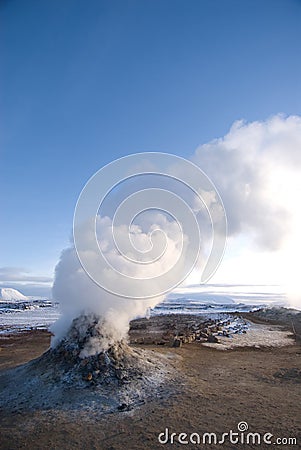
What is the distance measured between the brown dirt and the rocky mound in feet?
2.47

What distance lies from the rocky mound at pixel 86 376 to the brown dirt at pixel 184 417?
29.7 inches

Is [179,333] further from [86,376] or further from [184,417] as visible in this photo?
[184,417]

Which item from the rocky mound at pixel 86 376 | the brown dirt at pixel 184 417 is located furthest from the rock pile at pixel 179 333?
the rocky mound at pixel 86 376

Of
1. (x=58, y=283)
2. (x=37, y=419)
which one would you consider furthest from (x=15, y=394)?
(x=58, y=283)

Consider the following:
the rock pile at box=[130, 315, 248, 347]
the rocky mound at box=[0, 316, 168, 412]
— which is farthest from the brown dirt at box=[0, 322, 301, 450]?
the rock pile at box=[130, 315, 248, 347]

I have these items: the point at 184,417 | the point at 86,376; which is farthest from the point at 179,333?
the point at 184,417

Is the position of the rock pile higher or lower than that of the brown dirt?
higher

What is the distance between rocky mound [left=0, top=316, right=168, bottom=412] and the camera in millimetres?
12516

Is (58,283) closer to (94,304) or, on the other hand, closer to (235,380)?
(94,304)

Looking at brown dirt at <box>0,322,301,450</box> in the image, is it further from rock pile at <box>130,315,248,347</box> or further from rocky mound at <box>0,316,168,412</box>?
rock pile at <box>130,315,248,347</box>

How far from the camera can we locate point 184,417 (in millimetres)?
11133

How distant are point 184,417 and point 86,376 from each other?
475 centimetres

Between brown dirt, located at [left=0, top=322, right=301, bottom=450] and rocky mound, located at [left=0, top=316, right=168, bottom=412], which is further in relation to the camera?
rocky mound, located at [left=0, top=316, right=168, bottom=412]

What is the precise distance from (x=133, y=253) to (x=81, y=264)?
3187mm
